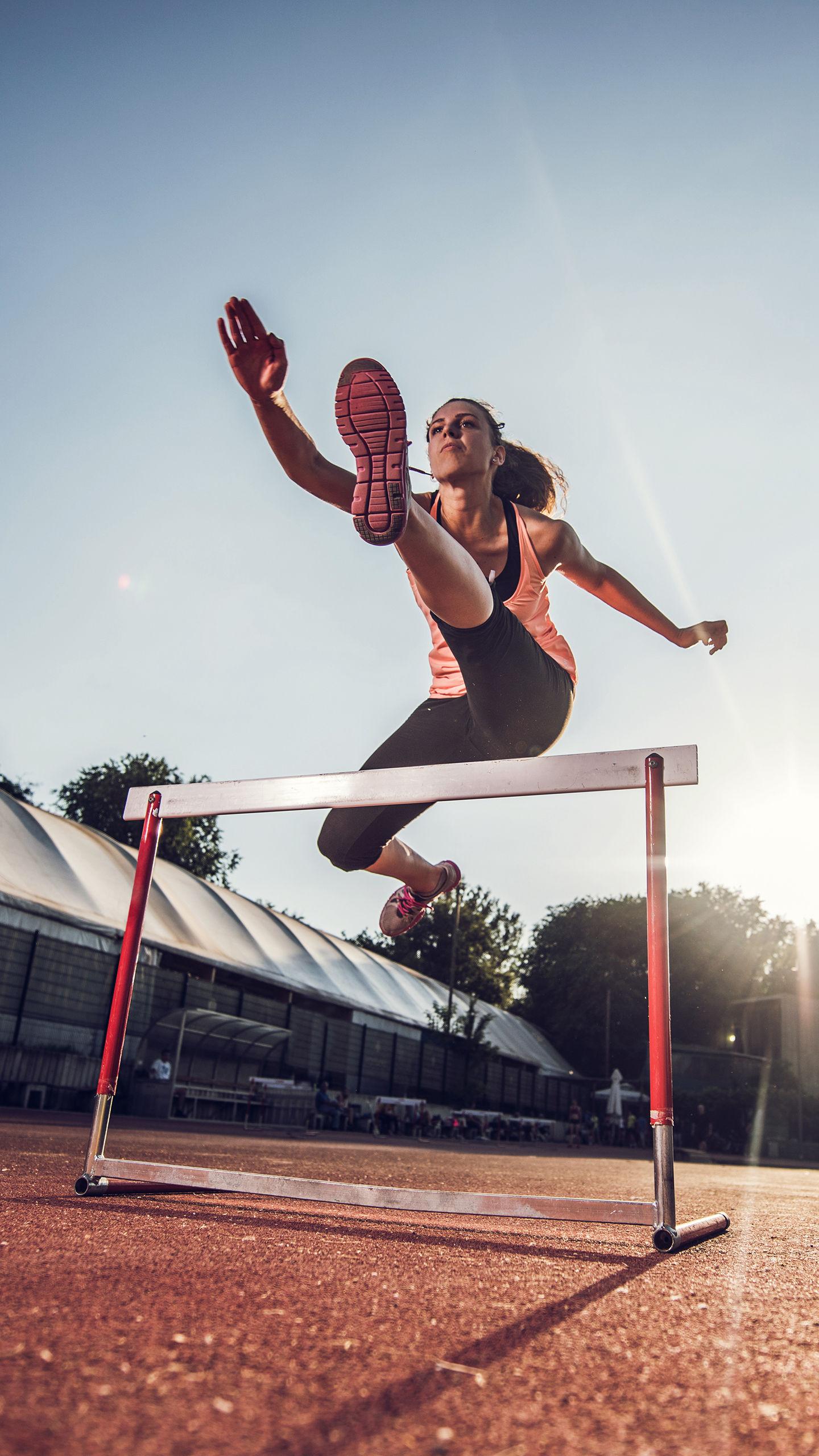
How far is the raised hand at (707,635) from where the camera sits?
3820 mm

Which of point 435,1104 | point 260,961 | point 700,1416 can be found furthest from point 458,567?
point 435,1104

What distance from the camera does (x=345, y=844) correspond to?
366 centimetres

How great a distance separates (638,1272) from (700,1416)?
1094 mm

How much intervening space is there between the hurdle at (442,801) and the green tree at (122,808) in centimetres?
4044

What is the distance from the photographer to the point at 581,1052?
50469mm

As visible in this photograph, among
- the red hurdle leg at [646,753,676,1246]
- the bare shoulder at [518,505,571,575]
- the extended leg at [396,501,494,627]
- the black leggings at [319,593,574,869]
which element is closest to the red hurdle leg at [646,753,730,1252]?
the red hurdle leg at [646,753,676,1246]

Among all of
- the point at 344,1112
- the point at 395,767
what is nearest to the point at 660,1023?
the point at 395,767

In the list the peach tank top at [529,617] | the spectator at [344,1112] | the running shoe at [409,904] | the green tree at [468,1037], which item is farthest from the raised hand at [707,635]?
the green tree at [468,1037]

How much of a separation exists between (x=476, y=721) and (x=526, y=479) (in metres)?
1.20

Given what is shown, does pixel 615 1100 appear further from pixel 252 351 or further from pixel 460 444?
pixel 252 351

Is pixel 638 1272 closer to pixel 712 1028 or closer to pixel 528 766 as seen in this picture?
pixel 528 766

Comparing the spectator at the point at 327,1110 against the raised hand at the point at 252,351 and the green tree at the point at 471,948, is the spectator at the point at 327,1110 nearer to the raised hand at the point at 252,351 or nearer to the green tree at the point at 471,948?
the green tree at the point at 471,948

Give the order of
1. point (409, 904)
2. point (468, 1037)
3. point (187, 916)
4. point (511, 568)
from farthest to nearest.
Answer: point (468, 1037) → point (187, 916) → point (409, 904) → point (511, 568)

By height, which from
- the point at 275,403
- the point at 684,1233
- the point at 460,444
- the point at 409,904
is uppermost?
the point at 460,444
